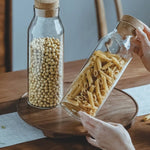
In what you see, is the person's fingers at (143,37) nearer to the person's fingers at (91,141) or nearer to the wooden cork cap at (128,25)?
the wooden cork cap at (128,25)

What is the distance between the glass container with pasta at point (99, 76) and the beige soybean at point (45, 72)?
2.9 inches

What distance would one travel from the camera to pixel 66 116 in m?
1.16

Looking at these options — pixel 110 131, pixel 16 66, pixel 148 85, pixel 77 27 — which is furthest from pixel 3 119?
pixel 77 27

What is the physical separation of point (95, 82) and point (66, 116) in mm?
163

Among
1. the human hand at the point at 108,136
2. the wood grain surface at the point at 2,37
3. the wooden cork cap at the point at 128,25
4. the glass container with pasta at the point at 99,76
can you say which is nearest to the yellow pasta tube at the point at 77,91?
the glass container with pasta at the point at 99,76

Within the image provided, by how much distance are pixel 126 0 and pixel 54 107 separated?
5.89 feet

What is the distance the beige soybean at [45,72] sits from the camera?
3.76 feet

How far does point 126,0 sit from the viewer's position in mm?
2791

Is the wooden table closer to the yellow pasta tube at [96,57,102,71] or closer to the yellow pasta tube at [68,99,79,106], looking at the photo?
the yellow pasta tube at [68,99,79,106]

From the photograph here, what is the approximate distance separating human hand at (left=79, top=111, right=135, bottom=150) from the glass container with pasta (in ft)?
0.27

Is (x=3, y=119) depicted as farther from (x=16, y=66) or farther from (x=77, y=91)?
(x=16, y=66)

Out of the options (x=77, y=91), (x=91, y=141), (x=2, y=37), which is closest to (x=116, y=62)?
(x=77, y=91)

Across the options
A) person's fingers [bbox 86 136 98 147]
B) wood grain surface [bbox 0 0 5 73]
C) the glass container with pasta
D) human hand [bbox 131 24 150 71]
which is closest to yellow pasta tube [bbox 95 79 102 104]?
the glass container with pasta

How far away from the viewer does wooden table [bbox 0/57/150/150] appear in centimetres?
103
